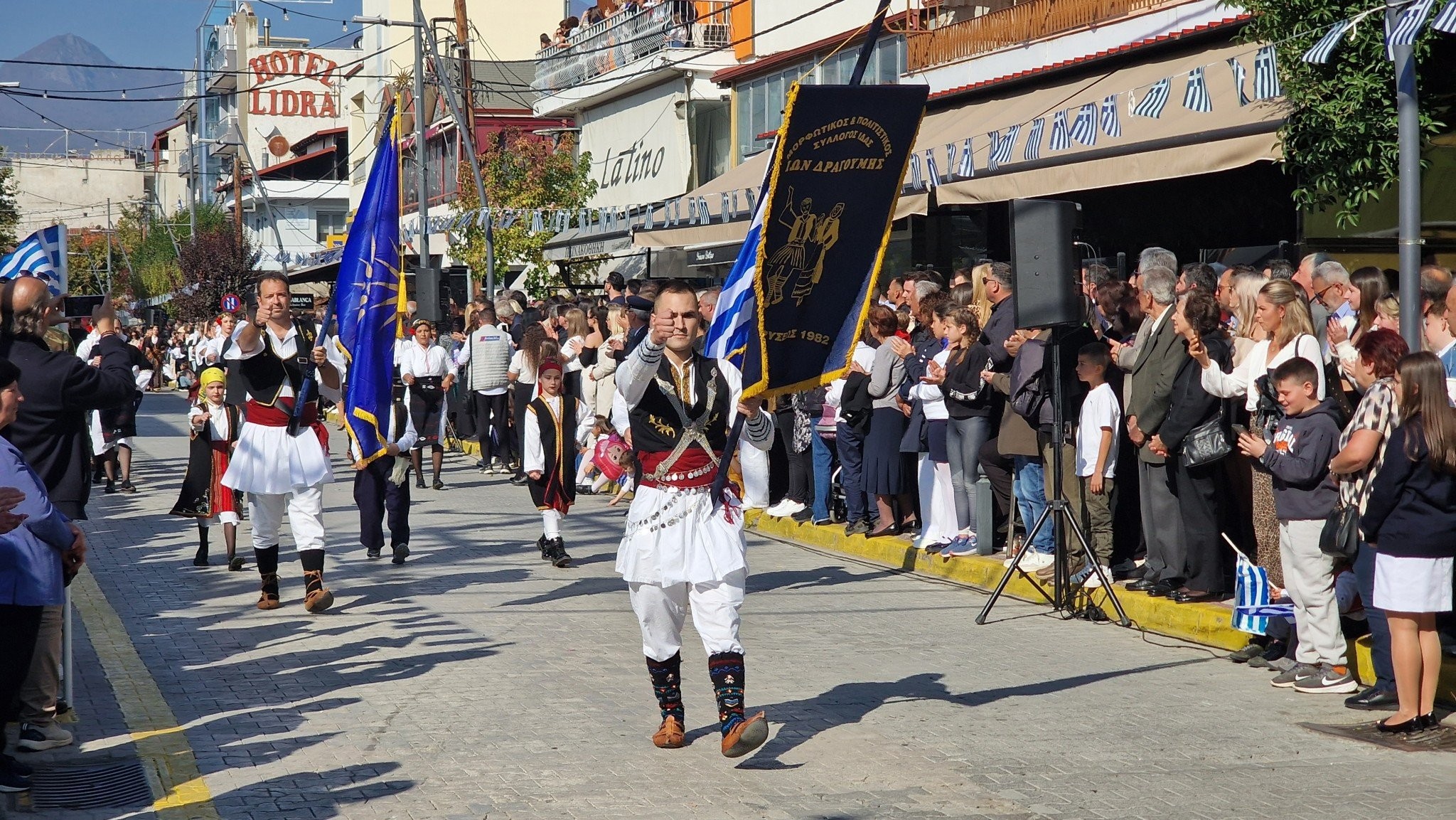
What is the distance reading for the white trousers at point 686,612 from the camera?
252 inches

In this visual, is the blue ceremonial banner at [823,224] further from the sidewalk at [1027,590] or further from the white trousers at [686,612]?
the sidewalk at [1027,590]

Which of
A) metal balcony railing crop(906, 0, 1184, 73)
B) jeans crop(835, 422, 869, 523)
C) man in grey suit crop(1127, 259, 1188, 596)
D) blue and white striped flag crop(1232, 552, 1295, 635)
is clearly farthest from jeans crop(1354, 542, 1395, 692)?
metal balcony railing crop(906, 0, 1184, 73)

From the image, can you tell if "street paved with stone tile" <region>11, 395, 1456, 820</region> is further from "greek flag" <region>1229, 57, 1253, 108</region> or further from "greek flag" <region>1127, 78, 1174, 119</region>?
"greek flag" <region>1229, 57, 1253, 108</region>

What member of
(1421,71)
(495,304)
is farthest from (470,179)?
(1421,71)

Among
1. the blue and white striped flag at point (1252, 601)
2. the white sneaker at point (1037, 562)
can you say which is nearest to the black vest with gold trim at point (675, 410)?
the blue and white striped flag at point (1252, 601)

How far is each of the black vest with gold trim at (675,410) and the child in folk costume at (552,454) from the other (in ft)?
18.3

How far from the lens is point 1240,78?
431 inches

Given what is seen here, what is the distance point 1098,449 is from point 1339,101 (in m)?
3.03

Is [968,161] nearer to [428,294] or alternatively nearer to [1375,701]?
[1375,701]

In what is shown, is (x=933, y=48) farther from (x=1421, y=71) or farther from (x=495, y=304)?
(x=1421, y=71)

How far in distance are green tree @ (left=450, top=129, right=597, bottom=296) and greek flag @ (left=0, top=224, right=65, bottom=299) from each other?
41.3 ft

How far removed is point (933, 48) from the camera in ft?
65.8

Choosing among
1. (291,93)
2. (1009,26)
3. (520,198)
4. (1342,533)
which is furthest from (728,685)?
(291,93)

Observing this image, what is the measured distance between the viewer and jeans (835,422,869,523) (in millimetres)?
12844
